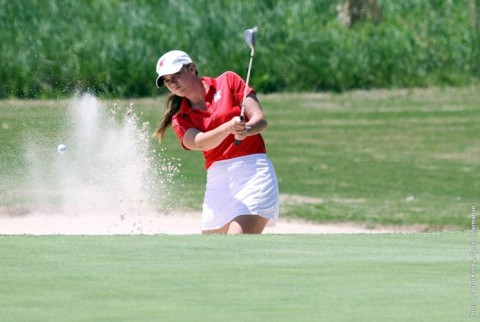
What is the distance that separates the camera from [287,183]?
1614cm

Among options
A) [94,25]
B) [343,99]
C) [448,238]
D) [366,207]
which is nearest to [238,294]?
[448,238]

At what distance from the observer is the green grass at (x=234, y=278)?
4.92 meters

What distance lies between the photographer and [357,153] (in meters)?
18.8

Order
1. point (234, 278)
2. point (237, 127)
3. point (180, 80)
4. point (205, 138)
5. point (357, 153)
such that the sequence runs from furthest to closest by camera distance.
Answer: point (357, 153), point (180, 80), point (205, 138), point (237, 127), point (234, 278)

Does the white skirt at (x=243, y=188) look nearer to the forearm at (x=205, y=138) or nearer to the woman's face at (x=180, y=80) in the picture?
the forearm at (x=205, y=138)

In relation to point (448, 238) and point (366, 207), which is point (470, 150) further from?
point (448, 238)

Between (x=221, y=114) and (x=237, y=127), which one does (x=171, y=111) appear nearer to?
(x=221, y=114)

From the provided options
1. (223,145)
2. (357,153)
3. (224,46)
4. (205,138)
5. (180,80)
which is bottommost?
(357,153)

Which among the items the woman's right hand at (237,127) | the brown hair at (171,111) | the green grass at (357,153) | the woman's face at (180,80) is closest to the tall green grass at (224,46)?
the green grass at (357,153)

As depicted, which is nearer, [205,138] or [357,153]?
[205,138]

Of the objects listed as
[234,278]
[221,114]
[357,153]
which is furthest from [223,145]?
[357,153]

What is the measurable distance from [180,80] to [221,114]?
0.30 meters

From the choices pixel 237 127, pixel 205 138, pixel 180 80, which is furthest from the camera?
pixel 180 80

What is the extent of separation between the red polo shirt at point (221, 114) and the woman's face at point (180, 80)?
12cm
